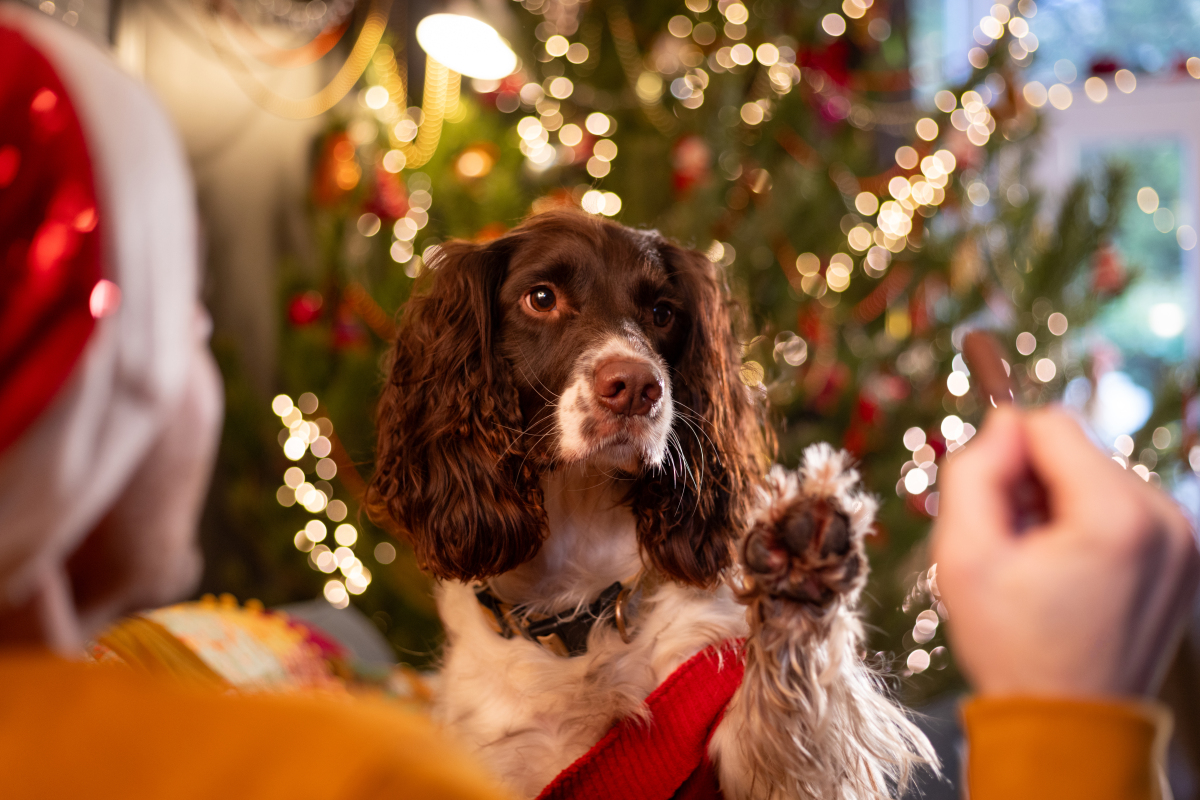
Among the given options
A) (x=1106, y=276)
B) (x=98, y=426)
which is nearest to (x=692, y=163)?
(x=1106, y=276)

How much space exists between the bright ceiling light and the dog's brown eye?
2.18 metres

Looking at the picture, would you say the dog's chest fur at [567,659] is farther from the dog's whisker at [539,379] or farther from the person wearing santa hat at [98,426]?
the person wearing santa hat at [98,426]

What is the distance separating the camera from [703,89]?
3.32 metres

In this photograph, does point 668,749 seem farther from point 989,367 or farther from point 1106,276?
point 1106,276

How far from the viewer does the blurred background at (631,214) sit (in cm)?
322

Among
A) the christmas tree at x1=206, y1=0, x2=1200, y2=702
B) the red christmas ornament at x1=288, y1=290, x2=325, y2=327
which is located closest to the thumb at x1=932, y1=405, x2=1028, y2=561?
the christmas tree at x1=206, y1=0, x2=1200, y2=702

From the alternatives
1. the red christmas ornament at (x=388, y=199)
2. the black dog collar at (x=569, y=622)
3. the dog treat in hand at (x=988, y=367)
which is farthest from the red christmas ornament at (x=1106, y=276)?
the dog treat in hand at (x=988, y=367)

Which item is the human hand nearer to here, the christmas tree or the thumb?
the thumb

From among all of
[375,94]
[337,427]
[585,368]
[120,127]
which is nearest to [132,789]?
[120,127]

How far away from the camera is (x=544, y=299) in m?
1.58

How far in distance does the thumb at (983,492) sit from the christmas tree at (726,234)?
2.36 meters

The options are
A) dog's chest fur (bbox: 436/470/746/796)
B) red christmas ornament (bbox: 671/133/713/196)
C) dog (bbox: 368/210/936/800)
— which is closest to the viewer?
dog (bbox: 368/210/936/800)

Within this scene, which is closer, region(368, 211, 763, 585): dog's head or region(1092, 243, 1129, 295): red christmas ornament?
region(368, 211, 763, 585): dog's head

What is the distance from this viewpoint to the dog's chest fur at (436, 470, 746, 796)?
1.34 metres
